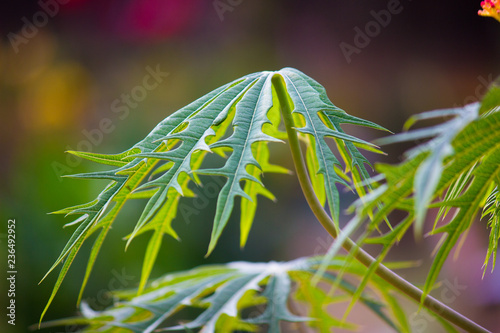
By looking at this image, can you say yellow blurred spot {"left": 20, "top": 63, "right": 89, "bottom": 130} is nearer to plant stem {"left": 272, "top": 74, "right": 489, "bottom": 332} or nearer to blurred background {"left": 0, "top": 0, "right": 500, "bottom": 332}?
blurred background {"left": 0, "top": 0, "right": 500, "bottom": 332}

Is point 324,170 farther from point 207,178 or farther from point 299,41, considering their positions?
point 299,41

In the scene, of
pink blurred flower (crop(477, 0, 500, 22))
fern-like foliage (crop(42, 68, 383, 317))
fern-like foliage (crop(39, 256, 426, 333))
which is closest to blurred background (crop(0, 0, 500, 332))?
fern-like foliage (crop(39, 256, 426, 333))

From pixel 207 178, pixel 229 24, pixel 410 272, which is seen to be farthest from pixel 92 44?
pixel 410 272

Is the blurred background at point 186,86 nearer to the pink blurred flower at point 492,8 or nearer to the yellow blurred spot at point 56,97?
the yellow blurred spot at point 56,97

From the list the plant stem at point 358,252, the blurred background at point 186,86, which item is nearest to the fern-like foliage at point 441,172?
the plant stem at point 358,252

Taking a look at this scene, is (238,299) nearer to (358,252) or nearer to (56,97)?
(358,252)

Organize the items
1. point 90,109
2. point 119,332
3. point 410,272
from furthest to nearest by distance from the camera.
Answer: point 410,272 → point 90,109 → point 119,332

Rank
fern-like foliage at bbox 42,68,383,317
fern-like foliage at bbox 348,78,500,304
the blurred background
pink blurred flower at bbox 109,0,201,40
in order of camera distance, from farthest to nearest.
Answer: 1. pink blurred flower at bbox 109,0,201,40
2. the blurred background
3. fern-like foliage at bbox 42,68,383,317
4. fern-like foliage at bbox 348,78,500,304
